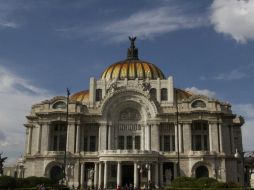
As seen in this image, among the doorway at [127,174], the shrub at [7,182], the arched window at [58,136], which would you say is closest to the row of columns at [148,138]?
the arched window at [58,136]

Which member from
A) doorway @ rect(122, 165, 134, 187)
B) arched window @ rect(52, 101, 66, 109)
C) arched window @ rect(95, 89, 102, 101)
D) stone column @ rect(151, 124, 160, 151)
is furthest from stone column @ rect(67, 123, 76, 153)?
stone column @ rect(151, 124, 160, 151)

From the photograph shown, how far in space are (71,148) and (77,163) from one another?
10.3ft

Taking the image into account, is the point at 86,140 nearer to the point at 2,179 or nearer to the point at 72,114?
the point at 72,114

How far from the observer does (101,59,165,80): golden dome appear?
86250mm

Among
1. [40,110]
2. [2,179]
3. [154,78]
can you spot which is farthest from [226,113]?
[2,179]

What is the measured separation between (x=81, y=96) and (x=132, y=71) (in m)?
13.3

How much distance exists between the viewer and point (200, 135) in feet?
247

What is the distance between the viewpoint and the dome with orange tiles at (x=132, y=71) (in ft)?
283

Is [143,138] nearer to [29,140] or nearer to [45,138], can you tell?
[45,138]

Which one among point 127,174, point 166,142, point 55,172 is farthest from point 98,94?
point 127,174

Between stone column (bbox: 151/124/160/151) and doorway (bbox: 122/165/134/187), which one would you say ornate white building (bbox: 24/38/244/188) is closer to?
stone column (bbox: 151/124/160/151)

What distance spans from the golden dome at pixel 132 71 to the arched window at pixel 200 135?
16447mm

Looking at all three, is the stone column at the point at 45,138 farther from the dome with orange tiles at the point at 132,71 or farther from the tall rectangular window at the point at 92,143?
the dome with orange tiles at the point at 132,71

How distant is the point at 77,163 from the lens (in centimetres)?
7275
